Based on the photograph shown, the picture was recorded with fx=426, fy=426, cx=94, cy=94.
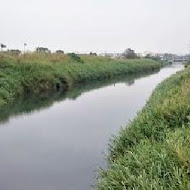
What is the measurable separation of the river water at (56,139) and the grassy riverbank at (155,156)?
1.39 meters

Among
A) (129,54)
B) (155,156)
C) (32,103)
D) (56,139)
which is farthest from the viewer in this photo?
(129,54)

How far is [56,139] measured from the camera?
44.1 ft

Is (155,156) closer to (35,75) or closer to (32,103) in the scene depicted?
(32,103)

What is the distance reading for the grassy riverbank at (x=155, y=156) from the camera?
229 inches

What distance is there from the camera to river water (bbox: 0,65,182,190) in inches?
377

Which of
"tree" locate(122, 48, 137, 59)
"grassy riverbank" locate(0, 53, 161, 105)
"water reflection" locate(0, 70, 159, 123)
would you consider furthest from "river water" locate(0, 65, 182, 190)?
"tree" locate(122, 48, 137, 59)

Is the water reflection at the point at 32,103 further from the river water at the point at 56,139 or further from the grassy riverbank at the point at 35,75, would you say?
the grassy riverbank at the point at 35,75

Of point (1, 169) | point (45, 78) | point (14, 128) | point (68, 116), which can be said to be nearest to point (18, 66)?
point (45, 78)

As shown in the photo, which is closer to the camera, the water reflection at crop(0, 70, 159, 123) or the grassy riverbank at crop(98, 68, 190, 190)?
the grassy riverbank at crop(98, 68, 190, 190)

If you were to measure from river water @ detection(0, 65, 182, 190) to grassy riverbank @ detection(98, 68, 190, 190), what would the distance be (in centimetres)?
139

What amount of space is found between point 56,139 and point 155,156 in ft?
23.4

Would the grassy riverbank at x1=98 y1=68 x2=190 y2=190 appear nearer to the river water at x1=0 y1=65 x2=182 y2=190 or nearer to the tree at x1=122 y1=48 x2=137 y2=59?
the river water at x1=0 y1=65 x2=182 y2=190

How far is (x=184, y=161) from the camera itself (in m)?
5.99

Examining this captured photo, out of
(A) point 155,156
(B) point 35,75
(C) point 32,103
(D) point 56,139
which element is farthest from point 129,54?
(A) point 155,156
